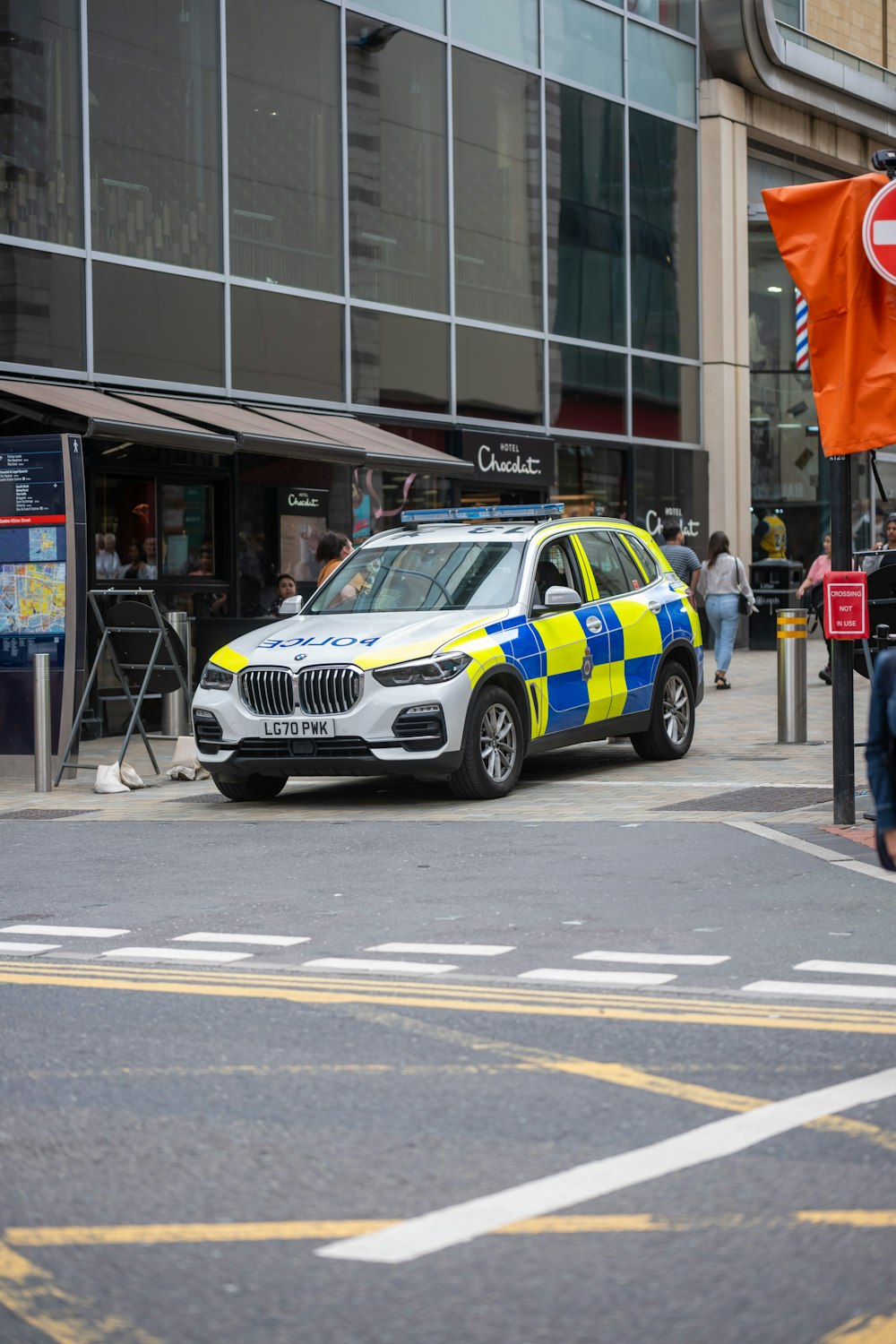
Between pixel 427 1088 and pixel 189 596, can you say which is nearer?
pixel 427 1088

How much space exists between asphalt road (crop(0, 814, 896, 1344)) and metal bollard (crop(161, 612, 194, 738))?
7931 mm

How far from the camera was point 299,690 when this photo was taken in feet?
41.3

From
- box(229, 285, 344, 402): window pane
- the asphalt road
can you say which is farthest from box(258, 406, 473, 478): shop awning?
the asphalt road

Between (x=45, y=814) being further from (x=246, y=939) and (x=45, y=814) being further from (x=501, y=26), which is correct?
(x=501, y=26)

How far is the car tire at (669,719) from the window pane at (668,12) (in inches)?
617

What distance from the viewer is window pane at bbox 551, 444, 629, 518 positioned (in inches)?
1048

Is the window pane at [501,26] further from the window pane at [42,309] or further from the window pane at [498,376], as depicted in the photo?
the window pane at [42,309]

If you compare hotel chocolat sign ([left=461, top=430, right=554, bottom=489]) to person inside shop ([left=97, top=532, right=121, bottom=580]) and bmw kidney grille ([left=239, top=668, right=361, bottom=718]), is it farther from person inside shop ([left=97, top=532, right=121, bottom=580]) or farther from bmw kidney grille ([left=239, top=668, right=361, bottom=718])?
bmw kidney grille ([left=239, top=668, right=361, bottom=718])

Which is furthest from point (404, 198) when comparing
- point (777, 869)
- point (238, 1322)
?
point (238, 1322)

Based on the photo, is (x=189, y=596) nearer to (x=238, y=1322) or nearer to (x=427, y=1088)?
(x=427, y=1088)

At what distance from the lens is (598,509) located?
2744 centimetres

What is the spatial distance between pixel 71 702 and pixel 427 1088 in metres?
10.1

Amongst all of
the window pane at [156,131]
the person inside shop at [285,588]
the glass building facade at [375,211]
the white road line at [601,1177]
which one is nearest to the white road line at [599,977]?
the white road line at [601,1177]

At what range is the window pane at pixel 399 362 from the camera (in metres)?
22.6
